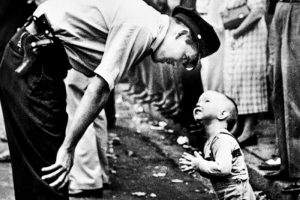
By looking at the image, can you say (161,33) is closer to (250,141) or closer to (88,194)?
(88,194)

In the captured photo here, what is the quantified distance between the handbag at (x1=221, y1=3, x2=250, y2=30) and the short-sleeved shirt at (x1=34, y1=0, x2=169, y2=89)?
368 centimetres

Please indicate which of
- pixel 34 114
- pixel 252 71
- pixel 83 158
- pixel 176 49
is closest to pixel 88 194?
pixel 83 158

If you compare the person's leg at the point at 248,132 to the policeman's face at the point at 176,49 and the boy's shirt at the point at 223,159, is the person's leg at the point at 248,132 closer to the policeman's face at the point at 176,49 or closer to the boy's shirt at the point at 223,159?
the boy's shirt at the point at 223,159

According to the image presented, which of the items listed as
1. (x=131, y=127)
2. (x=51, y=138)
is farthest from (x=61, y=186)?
(x=131, y=127)

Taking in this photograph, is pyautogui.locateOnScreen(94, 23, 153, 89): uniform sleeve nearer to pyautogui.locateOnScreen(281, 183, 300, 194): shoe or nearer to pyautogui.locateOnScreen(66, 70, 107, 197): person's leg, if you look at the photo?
pyautogui.locateOnScreen(281, 183, 300, 194): shoe

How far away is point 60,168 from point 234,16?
437 centimetres

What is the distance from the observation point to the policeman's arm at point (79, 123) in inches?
197

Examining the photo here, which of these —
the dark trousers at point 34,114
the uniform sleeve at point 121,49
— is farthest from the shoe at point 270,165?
the uniform sleeve at point 121,49

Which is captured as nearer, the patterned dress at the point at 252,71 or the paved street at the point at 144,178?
the paved street at the point at 144,178

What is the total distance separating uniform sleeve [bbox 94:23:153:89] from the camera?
4.98 metres

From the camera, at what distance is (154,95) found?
11.9 meters

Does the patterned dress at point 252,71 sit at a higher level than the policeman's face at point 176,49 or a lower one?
lower

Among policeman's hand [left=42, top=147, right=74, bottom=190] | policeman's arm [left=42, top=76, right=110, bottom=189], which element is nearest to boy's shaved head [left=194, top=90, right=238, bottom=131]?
policeman's arm [left=42, top=76, right=110, bottom=189]

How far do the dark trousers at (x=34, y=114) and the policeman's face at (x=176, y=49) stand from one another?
679 millimetres
